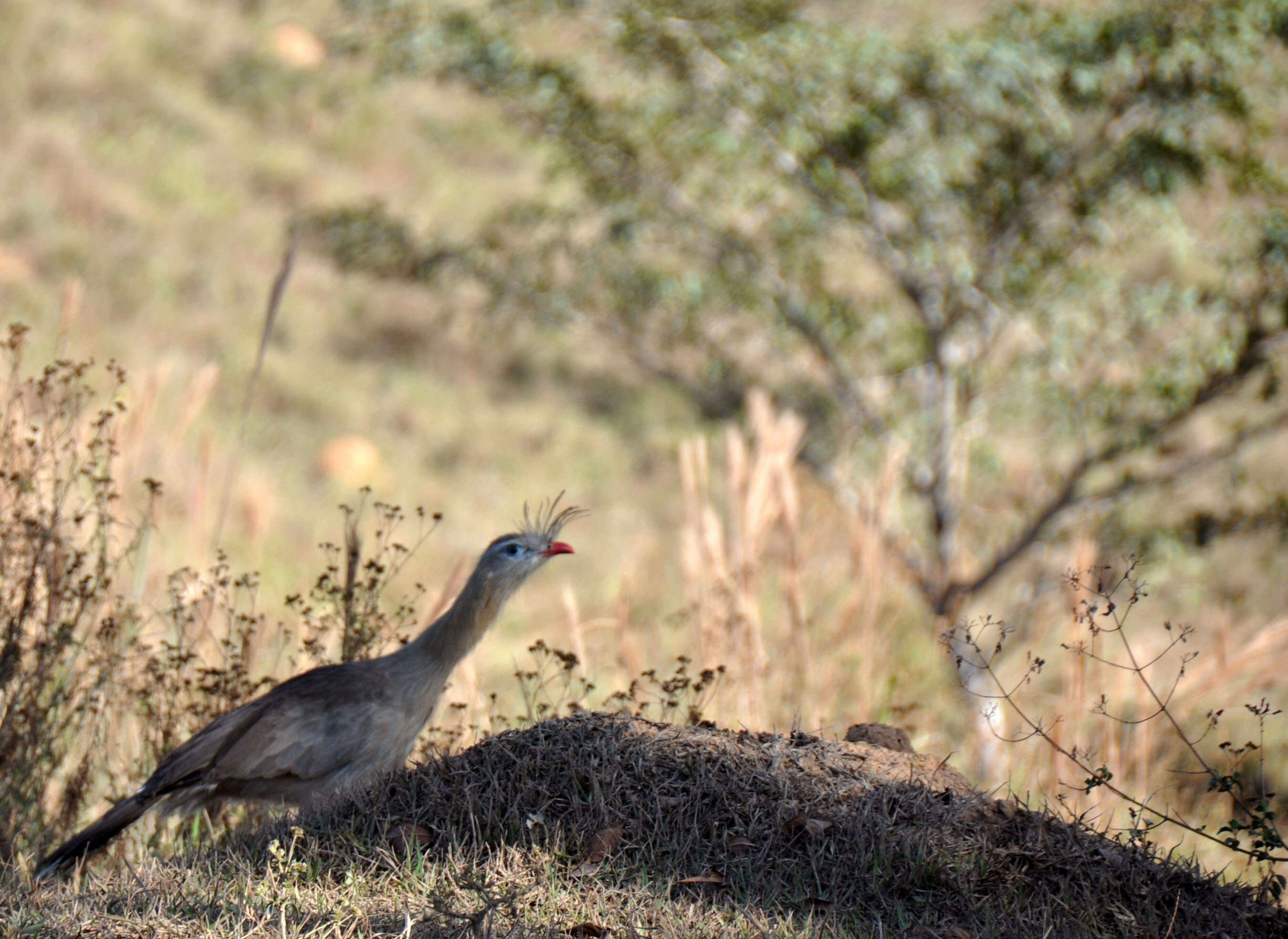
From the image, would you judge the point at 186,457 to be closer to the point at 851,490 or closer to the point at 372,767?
the point at 851,490

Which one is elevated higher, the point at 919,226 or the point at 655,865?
the point at 919,226

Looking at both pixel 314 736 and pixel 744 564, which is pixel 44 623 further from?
pixel 744 564

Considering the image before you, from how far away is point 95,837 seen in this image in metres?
3.58

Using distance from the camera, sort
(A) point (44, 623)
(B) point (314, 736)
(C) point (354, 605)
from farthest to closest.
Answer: (C) point (354, 605) → (A) point (44, 623) → (B) point (314, 736)

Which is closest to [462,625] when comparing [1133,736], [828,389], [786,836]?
[786,836]

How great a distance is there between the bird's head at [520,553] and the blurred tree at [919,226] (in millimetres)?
3356

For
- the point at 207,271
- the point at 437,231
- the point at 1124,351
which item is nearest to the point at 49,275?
the point at 207,271

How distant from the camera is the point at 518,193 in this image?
17422 mm

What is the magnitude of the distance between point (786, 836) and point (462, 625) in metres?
1.46

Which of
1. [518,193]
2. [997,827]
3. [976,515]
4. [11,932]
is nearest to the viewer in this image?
[11,932]

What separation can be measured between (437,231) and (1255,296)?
5.20 meters

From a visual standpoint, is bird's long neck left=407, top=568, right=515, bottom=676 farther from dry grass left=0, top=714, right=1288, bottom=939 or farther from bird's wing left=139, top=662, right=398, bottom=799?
dry grass left=0, top=714, right=1288, bottom=939

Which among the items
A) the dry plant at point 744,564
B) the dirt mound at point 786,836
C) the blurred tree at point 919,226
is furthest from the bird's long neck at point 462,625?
the blurred tree at point 919,226

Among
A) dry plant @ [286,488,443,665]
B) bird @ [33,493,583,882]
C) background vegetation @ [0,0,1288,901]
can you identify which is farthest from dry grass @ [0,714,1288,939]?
dry plant @ [286,488,443,665]
